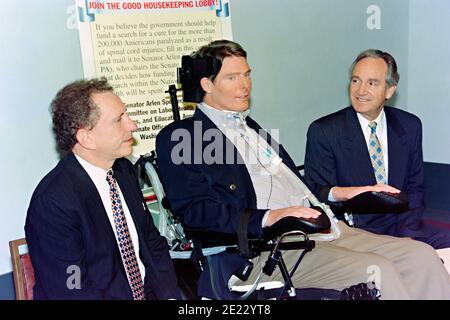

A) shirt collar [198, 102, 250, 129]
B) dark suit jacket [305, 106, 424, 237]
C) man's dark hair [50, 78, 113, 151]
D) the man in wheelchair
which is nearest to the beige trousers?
the man in wheelchair

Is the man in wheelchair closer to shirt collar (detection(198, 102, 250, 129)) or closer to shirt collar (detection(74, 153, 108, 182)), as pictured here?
shirt collar (detection(198, 102, 250, 129))

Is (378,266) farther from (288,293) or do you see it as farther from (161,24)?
(161,24)

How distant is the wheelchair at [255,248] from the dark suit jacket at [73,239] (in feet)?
0.96

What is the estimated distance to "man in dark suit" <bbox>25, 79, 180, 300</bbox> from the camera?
227 cm

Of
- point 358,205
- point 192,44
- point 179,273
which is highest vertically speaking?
point 192,44

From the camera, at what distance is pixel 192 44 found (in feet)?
12.8

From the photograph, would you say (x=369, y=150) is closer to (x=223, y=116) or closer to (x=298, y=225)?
(x=223, y=116)

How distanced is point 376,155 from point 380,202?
1.70 feet

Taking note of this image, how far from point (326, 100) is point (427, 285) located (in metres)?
2.43

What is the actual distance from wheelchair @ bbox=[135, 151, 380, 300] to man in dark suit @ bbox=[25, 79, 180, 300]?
208 mm

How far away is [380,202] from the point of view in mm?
2910
